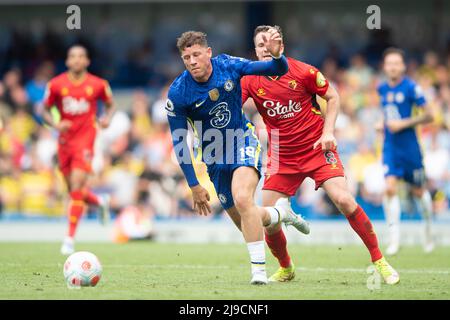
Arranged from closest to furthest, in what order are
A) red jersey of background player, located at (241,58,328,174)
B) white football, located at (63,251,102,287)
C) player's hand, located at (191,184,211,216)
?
white football, located at (63,251,102,287)
player's hand, located at (191,184,211,216)
red jersey of background player, located at (241,58,328,174)

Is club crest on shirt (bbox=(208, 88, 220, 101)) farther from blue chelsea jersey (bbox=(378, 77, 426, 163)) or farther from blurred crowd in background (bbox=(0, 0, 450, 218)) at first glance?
blue chelsea jersey (bbox=(378, 77, 426, 163))

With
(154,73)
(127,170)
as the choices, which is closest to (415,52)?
(154,73)

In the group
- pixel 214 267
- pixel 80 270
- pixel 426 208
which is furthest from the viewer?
pixel 426 208

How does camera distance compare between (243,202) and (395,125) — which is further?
(395,125)

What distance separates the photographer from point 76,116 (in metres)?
13.6

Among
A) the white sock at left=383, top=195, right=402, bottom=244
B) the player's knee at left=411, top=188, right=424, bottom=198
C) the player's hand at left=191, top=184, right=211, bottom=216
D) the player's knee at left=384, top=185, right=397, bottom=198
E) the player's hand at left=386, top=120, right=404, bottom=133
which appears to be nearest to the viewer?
the player's hand at left=191, top=184, right=211, bottom=216

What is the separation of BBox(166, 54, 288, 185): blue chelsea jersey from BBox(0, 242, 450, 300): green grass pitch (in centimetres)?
119

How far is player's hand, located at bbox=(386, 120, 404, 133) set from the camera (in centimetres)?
1329

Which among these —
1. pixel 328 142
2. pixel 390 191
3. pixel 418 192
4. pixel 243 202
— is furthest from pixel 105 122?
pixel 328 142

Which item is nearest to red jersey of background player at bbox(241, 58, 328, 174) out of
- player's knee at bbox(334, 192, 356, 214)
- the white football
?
player's knee at bbox(334, 192, 356, 214)

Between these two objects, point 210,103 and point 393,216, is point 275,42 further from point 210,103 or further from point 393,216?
point 393,216

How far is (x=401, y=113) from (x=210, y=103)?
19.1 ft

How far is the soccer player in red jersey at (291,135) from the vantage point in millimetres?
8883

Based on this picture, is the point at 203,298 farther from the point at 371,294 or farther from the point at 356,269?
the point at 356,269
